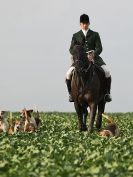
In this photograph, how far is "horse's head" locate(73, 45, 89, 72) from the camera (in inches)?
740

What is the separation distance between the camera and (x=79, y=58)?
18.8 m

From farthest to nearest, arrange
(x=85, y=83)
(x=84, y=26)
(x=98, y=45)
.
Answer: (x=84, y=26) < (x=98, y=45) < (x=85, y=83)

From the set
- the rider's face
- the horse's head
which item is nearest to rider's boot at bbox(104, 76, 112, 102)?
the rider's face

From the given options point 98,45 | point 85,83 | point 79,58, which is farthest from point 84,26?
point 79,58

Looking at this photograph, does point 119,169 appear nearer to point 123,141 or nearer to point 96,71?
point 123,141

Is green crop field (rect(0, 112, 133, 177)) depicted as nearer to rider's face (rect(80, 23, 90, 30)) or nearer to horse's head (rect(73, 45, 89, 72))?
horse's head (rect(73, 45, 89, 72))

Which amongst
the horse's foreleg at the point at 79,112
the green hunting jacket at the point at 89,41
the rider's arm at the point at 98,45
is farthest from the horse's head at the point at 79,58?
the horse's foreleg at the point at 79,112

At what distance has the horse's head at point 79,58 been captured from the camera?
1880 cm

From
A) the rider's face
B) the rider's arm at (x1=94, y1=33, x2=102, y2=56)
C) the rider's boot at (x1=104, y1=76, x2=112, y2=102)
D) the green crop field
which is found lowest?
the green crop field

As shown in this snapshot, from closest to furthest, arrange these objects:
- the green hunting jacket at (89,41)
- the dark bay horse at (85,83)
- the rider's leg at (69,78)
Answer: the dark bay horse at (85,83), the rider's leg at (69,78), the green hunting jacket at (89,41)

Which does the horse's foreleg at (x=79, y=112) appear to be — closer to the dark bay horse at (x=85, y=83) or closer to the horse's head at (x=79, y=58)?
the dark bay horse at (x=85, y=83)

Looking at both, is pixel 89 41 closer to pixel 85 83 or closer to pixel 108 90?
pixel 85 83

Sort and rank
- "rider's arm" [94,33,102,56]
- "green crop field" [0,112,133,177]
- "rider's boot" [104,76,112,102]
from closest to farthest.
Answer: "green crop field" [0,112,133,177] < "rider's arm" [94,33,102,56] < "rider's boot" [104,76,112,102]

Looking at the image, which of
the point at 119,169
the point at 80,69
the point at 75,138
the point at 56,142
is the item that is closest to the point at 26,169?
the point at 119,169
